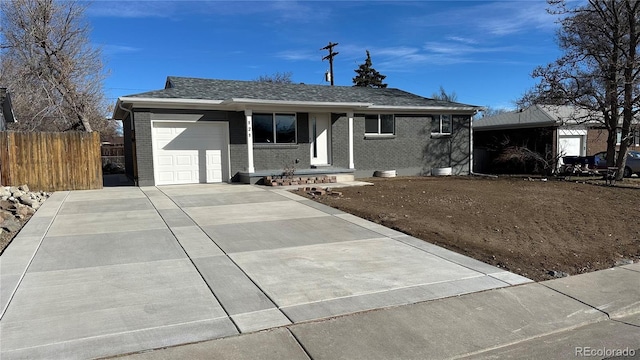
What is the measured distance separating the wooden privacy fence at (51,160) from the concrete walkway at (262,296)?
7.08m

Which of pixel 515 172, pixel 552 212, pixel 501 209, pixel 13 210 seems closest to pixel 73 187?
pixel 13 210

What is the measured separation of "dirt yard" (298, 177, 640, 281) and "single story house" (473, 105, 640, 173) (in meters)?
11.7

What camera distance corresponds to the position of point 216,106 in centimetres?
1680

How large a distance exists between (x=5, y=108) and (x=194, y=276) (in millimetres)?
17186

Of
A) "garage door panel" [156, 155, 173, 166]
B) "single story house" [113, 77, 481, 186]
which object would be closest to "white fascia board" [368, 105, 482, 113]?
"single story house" [113, 77, 481, 186]

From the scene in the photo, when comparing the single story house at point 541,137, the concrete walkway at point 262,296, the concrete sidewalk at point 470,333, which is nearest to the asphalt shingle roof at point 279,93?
the single story house at point 541,137

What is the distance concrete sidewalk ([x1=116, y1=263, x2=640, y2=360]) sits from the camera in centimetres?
383

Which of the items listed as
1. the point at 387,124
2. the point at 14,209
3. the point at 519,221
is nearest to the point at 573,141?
the point at 387,124

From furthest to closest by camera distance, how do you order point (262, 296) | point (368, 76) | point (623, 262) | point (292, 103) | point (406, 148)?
1. point (368, 76)
2. point (406, 148)
3. point (292, 103)
4. point (623, 262)
5. point (262, 296)

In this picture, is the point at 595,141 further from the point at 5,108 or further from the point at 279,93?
the point at 5,108

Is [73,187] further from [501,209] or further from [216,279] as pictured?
[501,209]

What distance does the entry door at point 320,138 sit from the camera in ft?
62.0

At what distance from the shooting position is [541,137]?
26406 mm

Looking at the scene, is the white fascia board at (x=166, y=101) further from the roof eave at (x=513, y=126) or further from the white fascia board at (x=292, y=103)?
the roof eave at (x=513, y=126)
